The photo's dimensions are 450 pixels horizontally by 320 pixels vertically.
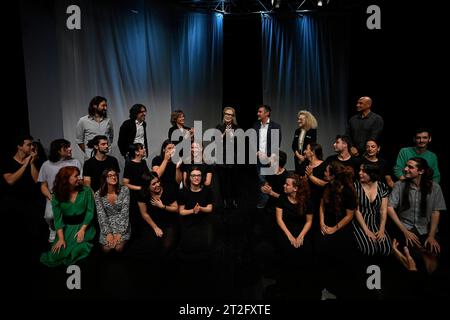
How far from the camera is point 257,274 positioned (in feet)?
10.7

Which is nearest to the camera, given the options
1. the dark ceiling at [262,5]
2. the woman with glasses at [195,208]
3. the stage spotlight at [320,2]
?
the woman with glasses at [195,208]

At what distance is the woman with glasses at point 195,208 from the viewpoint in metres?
3.85

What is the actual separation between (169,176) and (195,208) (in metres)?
0.57

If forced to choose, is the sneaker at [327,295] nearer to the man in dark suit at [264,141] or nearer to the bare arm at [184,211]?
the bare arm at [184,211]

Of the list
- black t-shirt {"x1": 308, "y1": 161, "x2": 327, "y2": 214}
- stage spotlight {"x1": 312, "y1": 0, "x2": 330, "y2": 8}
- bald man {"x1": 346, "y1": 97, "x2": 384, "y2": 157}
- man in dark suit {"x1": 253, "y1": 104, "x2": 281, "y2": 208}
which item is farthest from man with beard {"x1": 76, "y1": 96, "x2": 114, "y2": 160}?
stage spotlight {"x1": 312, "y1": 0, "x2": 330, "y2": 8}

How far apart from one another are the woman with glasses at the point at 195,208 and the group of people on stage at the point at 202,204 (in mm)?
10

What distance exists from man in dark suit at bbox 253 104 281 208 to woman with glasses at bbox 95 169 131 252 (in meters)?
1.72

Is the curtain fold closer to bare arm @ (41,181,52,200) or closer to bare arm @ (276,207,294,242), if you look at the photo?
bare arm @ (276,207,294,242)

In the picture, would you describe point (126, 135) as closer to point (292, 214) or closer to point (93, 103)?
point (93, 103)

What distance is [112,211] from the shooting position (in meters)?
3.57

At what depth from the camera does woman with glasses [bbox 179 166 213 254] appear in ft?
12.6

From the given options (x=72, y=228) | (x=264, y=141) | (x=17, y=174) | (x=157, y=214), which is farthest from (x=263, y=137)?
(x=17, y=174)

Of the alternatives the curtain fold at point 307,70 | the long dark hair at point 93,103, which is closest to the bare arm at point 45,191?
the long dark hair at point 93,103
